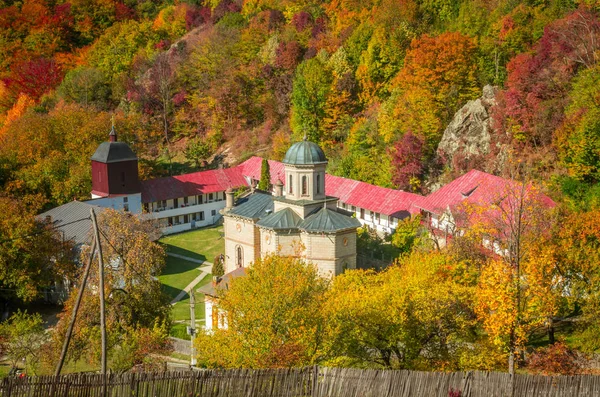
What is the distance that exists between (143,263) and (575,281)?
20472mm

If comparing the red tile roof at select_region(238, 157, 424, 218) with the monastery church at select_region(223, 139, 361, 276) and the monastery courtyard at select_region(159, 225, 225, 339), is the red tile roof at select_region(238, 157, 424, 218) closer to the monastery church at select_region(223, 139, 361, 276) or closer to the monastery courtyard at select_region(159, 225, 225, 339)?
the monastery courtyard at select_region(159, 225, 225, 339)

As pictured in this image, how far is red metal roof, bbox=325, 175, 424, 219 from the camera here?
52500 millimetres

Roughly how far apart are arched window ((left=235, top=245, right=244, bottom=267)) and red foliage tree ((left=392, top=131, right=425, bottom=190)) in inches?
663

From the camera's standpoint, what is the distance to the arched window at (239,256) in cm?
4556

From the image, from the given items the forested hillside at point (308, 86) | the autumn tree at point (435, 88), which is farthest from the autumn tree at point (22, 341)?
the autumn tree at point (435, 88)

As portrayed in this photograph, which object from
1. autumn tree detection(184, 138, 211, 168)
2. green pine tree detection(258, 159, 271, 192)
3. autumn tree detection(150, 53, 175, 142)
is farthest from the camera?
autumn tree detection(150, 53, 175, 142)

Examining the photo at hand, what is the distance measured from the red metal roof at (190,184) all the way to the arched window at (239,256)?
16204 millimetres

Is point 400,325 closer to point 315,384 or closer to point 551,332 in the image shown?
point 315,384

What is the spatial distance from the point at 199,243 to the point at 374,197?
1376 centimetres

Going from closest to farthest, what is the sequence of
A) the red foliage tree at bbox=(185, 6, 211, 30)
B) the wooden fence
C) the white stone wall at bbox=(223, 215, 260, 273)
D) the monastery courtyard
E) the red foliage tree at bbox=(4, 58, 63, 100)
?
the wooden fence, the monastery courtyard, the white stone wall at bbox=(223, 215, 260, 273), the red foliage tree at bbox=(4, 58, 63, 100), the red foliage tree at bbox=(185, 6, 211, 30)

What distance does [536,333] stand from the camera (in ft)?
117

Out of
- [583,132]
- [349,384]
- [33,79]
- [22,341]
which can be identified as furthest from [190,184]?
[349,384]

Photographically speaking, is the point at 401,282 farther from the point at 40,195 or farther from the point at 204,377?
the point at 40,195

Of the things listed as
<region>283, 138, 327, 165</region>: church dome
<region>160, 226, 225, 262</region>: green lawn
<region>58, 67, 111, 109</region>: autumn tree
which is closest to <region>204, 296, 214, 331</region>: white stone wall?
<region>283, 138, 327, 165</region>: church dome
